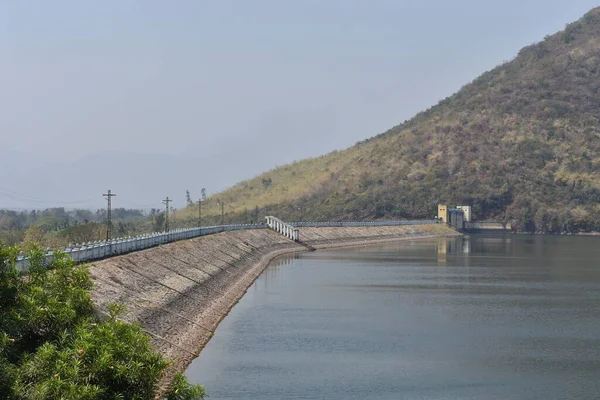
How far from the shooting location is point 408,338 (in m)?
55.6

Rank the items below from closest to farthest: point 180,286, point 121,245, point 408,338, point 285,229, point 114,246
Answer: point 408,338
point 180,286
point 114,246
point 121,245
point 285,229

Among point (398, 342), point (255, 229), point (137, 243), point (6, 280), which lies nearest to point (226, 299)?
point (137, 243)

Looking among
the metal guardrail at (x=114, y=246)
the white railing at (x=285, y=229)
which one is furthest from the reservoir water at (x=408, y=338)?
the white railing at (x=285, y=229)

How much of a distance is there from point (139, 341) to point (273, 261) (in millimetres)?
97353

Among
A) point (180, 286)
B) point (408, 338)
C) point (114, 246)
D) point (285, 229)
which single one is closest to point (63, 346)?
point (408, 338)

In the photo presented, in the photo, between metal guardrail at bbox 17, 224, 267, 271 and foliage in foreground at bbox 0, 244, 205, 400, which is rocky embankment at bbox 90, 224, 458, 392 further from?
foliage in foreground at bbox 0, 244, 205, 400

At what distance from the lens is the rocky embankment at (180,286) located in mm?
50312

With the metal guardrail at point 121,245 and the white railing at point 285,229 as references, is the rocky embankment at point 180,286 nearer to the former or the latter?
the metal guardrail at point 121,245

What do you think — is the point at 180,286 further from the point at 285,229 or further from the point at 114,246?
the point at 285,229

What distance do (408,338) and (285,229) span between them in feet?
350

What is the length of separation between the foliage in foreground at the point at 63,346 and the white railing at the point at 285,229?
425ft

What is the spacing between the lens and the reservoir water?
42.2m

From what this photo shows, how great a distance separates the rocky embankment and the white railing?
39679mm

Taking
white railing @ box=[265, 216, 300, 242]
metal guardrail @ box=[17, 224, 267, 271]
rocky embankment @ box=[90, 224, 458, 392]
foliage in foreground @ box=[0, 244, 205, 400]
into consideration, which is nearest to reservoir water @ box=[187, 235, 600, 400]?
rocky embankment @ box=[90, 224, 458, 392]
